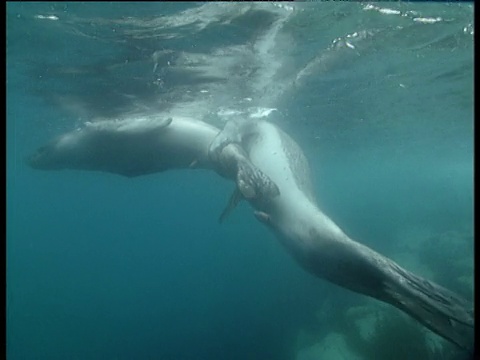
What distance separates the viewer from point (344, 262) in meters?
5.14

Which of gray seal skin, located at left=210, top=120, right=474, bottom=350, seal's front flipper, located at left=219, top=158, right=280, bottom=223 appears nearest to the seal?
seal's front flipper, located at left=219, top=158, right=280, bottom=223

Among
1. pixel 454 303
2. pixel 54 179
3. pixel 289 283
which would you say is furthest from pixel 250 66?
pixel 54 179

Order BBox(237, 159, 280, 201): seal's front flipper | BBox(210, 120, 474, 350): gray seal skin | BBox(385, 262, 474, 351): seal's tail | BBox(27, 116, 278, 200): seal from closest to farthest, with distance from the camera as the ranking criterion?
BBox(385, 262, 474, 351): seal's tail → BBox(210, 120, 474, 350): gray seal skin → BBox(237, 159, 280, 201): seal's front flipper → BBox(27, 116, 278, 200): seal

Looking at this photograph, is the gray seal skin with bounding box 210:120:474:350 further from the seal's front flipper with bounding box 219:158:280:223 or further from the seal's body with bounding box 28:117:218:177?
the seal's body with bounding box 28:117:218:177

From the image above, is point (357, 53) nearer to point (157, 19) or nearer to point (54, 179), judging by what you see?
point (157, 19)

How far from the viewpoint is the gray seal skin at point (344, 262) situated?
4473mm

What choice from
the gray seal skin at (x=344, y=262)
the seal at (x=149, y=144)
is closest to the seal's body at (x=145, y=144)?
the seal at (x=149, y=144)

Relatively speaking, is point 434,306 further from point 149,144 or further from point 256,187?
point 149,144

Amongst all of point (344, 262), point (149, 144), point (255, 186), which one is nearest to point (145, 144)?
point (149, 144)

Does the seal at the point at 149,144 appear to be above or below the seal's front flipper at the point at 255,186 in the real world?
below

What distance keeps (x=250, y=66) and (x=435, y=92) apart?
8.77 meters

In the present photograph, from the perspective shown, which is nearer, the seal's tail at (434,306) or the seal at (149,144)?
the seal's tail at (434,306)

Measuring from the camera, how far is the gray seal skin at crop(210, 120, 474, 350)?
4.47 metres

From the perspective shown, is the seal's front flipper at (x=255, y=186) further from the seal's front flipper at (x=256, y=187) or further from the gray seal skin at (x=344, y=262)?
the gray seal skin at (x=344, y=262)
